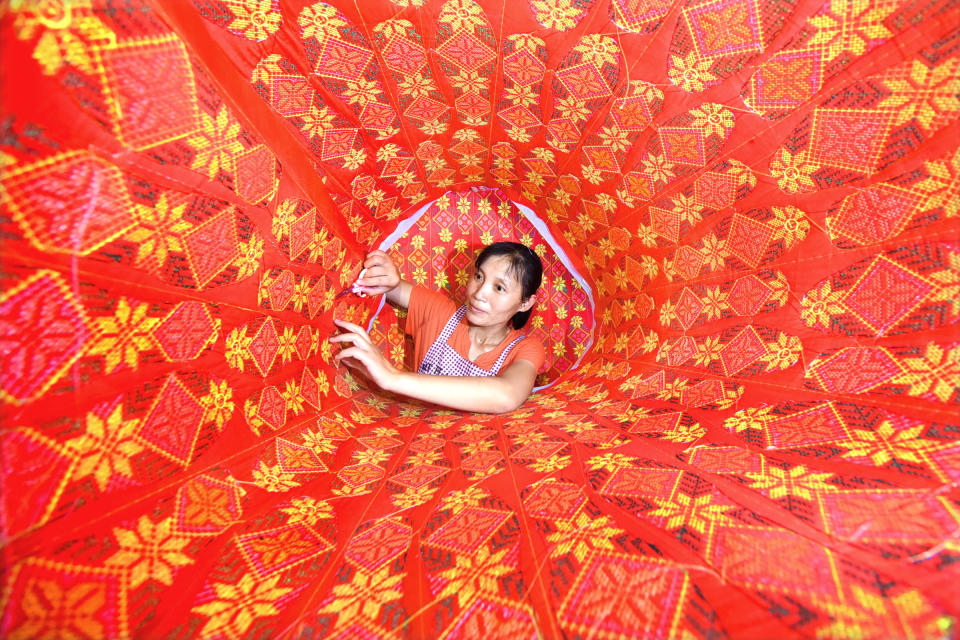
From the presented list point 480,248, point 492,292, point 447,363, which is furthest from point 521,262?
point 447,363

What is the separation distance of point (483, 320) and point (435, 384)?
0.37 meters

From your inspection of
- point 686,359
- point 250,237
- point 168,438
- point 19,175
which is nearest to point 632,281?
point 686,359

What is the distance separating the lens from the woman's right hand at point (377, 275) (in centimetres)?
132

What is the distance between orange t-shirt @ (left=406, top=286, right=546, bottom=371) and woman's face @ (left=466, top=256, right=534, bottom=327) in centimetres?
8

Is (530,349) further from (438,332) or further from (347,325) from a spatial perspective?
(347,325)

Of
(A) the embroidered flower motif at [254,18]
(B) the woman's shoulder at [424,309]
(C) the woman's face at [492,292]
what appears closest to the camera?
(A) the embroidered flower motif at [254,18]

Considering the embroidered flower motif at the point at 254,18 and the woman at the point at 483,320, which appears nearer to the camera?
the embroidered flower motif at the point at 254,18

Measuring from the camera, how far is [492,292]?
1.44m

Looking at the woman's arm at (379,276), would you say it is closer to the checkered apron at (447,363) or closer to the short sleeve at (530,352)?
the checkered apron at (447,363)

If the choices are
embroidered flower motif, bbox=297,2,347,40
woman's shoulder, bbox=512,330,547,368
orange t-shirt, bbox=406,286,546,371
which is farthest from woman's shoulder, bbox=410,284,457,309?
embroidered flower motif, bbox=297,2,347,40

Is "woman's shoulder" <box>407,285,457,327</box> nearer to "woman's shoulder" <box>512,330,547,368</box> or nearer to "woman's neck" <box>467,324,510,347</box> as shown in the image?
"woman's neck" <box>467,324,510,347</box>

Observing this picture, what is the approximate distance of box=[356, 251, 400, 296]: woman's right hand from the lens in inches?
Result: 51.8

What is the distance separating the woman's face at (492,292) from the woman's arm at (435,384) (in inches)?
8.5

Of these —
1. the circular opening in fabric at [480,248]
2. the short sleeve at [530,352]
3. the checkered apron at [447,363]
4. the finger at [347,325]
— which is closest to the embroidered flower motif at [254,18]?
the finger at [347,325]
